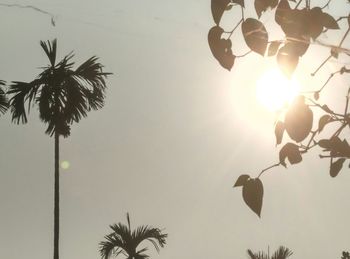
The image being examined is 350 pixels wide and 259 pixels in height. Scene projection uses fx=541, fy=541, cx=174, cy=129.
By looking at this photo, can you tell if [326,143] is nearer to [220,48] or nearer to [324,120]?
[324,120]

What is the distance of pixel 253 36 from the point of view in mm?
1386

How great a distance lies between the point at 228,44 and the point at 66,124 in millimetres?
13113

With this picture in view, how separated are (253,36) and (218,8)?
0.12 m

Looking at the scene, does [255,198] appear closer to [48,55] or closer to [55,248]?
[55,248]

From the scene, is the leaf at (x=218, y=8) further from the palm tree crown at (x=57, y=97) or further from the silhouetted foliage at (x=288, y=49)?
the palm tree crown at (x=57, y=97)

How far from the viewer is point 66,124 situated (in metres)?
14.3

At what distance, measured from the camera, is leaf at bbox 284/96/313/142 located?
1.34m

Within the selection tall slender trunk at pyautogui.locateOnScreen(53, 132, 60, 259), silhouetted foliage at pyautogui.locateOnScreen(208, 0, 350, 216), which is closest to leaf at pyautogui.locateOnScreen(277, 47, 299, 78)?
silhouetted foliage at pyautogui.locateOnScreen(208, 0, 350, 216)

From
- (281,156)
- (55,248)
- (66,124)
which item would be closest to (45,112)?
(66,124)

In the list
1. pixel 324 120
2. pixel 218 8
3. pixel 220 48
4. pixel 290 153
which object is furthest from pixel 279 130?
pixel 218 8

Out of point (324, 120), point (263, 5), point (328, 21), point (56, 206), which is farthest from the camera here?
point (56, 206)

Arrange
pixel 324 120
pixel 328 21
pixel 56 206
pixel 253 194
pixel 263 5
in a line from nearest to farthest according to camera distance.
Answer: pixel 328 21, pixel 253 194, pixel 263 5, pixel 324 120, pixel 56 206

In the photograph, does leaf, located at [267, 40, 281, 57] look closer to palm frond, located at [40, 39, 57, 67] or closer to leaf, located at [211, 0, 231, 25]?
leaf, located at [211, 0, 231, 25]

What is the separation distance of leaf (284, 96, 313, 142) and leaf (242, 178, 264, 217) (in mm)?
170
